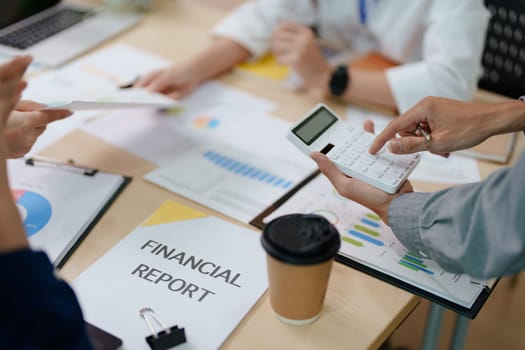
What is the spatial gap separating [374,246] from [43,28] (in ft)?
3.18

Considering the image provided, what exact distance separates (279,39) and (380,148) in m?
0.48

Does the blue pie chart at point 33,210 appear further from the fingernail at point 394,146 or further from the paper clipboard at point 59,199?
the fingernail at point 394,146

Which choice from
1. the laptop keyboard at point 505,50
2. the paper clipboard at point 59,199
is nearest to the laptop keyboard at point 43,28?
the paper clipboard at point 59,199

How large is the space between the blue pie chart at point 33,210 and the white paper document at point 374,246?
0.31 m

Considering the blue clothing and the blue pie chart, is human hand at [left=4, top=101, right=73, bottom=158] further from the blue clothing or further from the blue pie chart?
the blue clothing

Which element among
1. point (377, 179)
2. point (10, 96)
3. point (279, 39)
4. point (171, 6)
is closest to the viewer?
point (10, 96)

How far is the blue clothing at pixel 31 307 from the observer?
521mm

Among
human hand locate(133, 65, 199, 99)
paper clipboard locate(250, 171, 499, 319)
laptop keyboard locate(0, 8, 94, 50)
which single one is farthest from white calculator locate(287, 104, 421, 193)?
laptop keyboard locate(0, 8, 94, 50)

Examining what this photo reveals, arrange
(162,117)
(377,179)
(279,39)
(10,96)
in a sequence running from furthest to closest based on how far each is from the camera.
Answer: (279,39)
(162,117)
(377,179)
(10,96)

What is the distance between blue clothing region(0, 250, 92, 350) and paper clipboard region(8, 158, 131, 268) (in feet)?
0.76

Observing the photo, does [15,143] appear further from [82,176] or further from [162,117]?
[162,117]

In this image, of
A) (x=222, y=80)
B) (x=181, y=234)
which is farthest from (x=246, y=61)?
(x=181, y=234)

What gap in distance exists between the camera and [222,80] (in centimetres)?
126

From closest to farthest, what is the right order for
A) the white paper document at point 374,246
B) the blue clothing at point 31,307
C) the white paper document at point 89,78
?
the blue clothing at point 31,307, the white paper document at point 374,246, the white paper document at point 89,78
